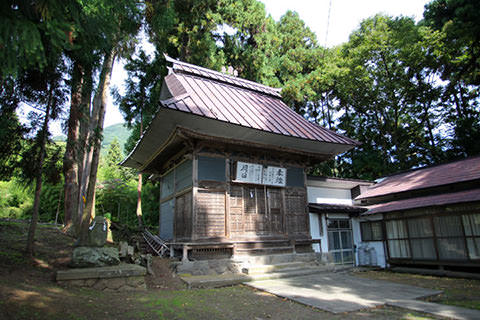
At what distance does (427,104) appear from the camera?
2103 cm

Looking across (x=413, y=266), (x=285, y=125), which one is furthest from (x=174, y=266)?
(x=413, y=266)

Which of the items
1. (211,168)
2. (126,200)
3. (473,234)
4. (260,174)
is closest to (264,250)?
(260,174)

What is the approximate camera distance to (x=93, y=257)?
21.1 ft

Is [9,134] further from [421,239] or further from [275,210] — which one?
[421,239]

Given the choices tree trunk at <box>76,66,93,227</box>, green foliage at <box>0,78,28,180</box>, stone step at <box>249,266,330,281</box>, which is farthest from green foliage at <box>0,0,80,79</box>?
stone step at <box>249,266,330,281</box>

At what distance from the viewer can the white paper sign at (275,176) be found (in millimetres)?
10258

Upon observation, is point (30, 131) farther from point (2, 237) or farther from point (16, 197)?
point (16, 197)

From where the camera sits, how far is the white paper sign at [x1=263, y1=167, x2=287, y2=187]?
10258mm

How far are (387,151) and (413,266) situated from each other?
13944 millimetres

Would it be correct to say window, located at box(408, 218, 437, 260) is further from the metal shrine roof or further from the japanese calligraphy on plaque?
the japanese calligraphy on plaque

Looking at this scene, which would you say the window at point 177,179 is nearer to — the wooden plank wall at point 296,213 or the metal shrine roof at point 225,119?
the metal shrine roof at point 225,119

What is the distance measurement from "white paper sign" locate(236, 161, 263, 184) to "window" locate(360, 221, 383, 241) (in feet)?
19.5

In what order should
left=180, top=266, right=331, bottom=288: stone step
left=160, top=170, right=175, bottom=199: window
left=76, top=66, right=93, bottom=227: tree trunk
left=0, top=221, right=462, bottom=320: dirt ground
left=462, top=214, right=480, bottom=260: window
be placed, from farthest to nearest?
left=160, top=170, right=175, bottom=199: window < left=462, top=214, right=480, bottom=260: window < left=76, top=66, right=93, bottom=227: tree trunk < left=180, top=266, right=331, bottom=288: stone step < left=0, top=221, right=462, bottom=320: dirt ground

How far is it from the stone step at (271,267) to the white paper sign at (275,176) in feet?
9.33
